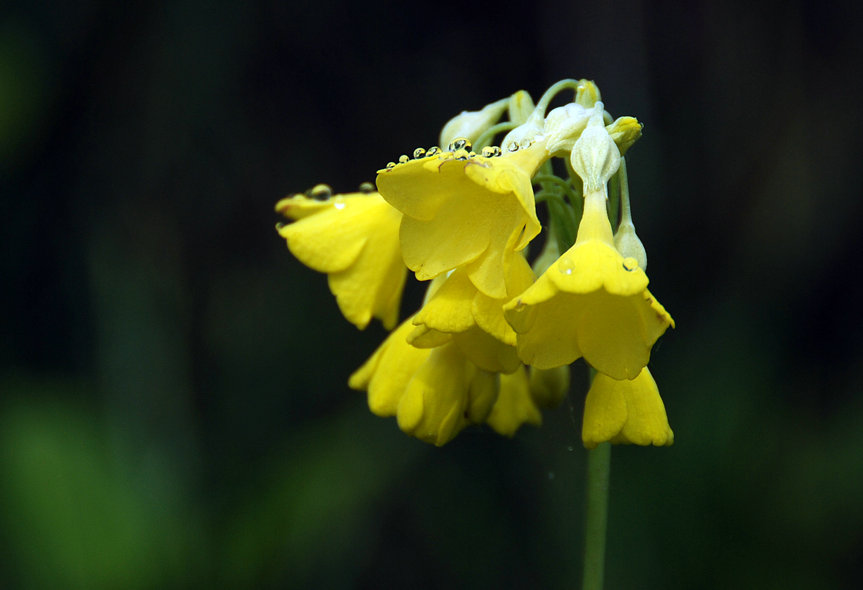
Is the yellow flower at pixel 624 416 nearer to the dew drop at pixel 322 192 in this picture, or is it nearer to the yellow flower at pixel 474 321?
the yellow flower at pixel 474 321

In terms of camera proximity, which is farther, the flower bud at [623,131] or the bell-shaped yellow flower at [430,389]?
the bell-shaped yellow flower at [430,389]

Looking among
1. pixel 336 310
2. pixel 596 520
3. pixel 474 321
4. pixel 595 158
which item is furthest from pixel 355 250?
pixel 336 310

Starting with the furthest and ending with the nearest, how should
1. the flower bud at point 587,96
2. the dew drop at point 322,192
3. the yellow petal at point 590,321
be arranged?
the dew drop at point 322,192 < the flower bud at point 587,96 < the yellow petal at point 590,321

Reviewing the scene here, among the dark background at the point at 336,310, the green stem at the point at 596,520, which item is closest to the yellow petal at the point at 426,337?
the green stem at the point at 596,520

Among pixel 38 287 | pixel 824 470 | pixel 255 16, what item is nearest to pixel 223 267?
pixel 38 287

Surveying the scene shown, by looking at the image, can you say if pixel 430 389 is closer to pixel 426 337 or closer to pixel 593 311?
pixel 426 337

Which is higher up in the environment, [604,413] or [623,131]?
[623,131]

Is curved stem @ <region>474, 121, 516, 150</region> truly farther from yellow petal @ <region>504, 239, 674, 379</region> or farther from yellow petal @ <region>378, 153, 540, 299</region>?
yellow petal @ <region>504, 239, 674, 379</region>
